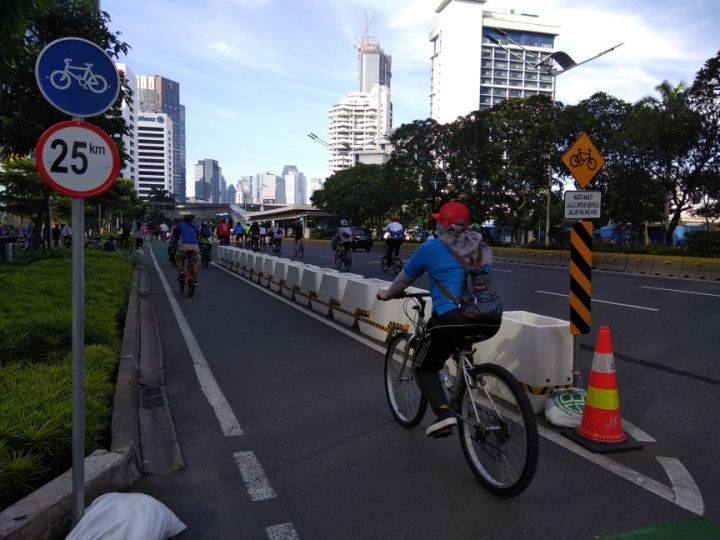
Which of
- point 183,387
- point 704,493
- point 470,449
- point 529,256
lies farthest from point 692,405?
point 529,256

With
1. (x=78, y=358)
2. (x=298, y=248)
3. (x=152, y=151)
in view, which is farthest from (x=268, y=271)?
(x=152, y=151)

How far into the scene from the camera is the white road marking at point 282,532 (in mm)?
3184

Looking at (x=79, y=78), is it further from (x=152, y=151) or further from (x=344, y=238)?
(x=152, y=151)

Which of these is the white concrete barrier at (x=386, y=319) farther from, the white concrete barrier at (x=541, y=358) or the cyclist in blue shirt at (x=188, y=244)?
the cyclist in blue shirt at (x=188, y=244)

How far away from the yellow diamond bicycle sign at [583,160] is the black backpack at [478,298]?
3096 millimetres

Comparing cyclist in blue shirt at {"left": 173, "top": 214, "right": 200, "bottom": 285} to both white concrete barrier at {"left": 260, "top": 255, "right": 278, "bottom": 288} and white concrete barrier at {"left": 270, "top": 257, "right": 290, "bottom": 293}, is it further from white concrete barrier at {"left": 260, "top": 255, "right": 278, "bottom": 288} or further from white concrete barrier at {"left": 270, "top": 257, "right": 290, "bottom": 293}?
white concrete barrier at {"left": 260, "top": 255, "right": 278, "bottom": 288}

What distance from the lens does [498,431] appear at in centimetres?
355

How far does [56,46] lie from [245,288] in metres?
12.5

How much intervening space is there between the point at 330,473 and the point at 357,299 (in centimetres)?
542

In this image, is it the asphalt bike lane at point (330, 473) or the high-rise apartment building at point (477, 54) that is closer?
the asphalt bike lane at point (330, 473)

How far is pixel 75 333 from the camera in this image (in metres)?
3.18

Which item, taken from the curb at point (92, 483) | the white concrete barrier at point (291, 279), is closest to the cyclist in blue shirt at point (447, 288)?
the curb at point (92, 483)

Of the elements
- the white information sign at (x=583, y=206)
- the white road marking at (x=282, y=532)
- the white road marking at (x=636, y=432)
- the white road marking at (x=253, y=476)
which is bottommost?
the white road marking at (x=253, y=476)

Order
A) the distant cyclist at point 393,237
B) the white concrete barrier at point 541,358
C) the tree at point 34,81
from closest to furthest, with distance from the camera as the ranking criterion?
the white concrete barrier at point 541,358, the tree at point 34,81, the distant cyclist at point 393,237
